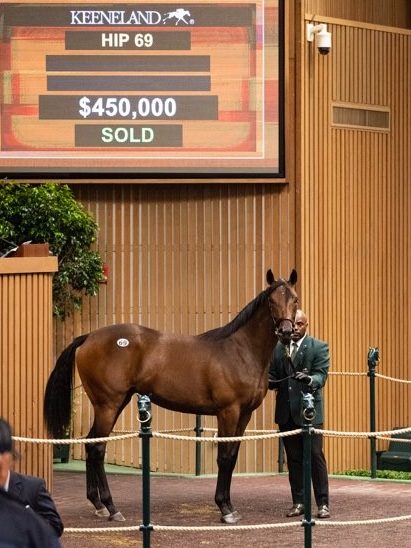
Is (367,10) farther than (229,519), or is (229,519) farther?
(367,10)

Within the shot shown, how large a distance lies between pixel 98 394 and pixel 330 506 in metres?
2.34

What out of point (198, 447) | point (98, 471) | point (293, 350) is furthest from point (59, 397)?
point (198, 447)

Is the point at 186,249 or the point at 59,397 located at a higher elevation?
the point at 186,249

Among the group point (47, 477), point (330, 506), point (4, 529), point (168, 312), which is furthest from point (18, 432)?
point (4, 529)

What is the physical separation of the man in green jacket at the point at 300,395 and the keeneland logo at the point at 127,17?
559 cm

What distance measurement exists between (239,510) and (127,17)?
6.69 meters

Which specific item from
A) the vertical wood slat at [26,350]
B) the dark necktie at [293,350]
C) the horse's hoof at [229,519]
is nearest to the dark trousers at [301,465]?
the dark necktie at [293,350]

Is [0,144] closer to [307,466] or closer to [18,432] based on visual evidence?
[18,432]

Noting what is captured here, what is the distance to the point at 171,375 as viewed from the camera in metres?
12.8

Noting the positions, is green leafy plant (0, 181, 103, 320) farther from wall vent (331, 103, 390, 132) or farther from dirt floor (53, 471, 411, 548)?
wall vent (331, 103, 390, 132)

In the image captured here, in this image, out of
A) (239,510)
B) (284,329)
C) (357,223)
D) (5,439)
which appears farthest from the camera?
(357,223)

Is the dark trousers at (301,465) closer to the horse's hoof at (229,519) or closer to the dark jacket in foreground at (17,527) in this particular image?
the horse's hoof at (229,519)

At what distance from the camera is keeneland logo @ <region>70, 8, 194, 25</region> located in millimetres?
17219

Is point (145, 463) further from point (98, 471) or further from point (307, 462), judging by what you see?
point (98, 471)
